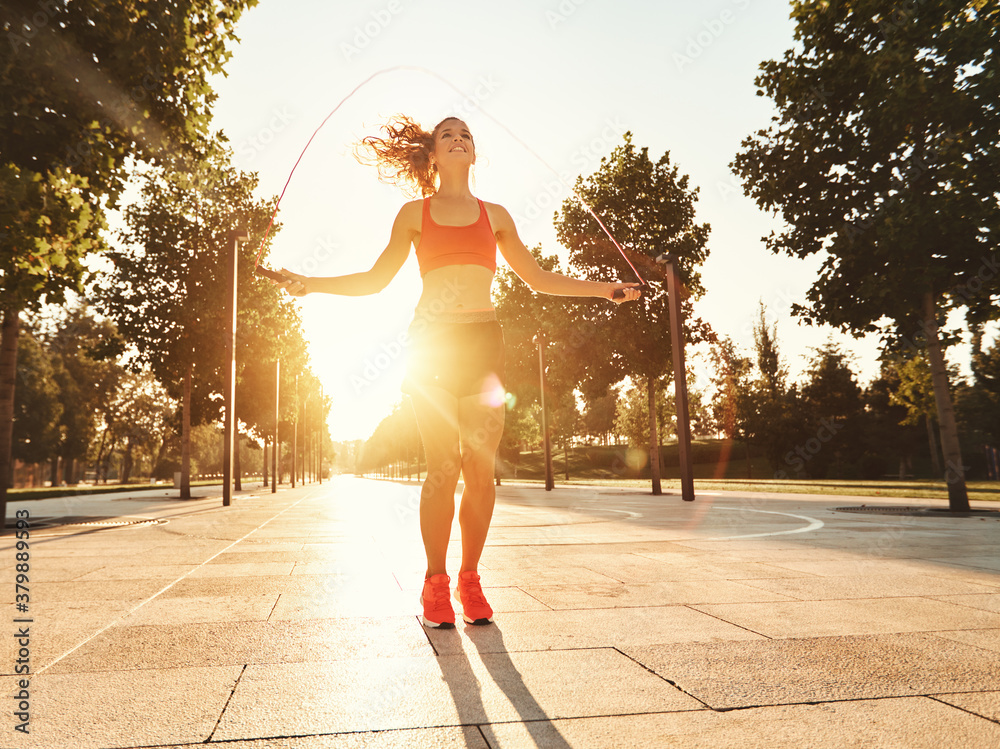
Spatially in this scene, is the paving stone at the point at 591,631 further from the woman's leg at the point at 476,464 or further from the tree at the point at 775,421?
the tree at the point at 775,421

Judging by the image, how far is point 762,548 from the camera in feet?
19.9

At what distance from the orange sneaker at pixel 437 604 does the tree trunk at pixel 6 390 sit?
8511mm

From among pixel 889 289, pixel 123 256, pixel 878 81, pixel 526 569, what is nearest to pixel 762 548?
pixel 526 569

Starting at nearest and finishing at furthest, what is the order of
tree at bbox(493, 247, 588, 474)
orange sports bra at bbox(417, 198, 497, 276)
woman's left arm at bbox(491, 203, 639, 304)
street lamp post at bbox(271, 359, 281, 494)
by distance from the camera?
orange sports bra at bbox(417, 198, 497, 276) → woman's left arm at bbox(491, 203, 639, 304) → tree at bbox(493, 247, 588, 474) → street lamp post at bbox(271, 359, 281, 494)

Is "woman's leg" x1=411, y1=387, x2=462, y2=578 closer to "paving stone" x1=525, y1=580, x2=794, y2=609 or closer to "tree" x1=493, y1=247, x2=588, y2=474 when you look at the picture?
"paving stone" x1=525, y1=580, x2=794, y2=609

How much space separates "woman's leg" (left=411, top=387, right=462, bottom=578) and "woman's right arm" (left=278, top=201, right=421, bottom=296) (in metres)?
0.67

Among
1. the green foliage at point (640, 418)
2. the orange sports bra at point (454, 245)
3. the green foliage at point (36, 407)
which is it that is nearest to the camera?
the orange sports bra at point (454, 245)

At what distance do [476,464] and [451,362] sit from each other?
522 mm

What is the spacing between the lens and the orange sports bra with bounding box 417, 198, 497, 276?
3514 mm

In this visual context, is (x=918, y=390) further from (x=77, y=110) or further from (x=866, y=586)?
(x=77, y=110)

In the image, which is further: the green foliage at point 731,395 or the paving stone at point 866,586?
the green foliage at point 731,395

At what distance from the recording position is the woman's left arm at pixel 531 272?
12.1 ft

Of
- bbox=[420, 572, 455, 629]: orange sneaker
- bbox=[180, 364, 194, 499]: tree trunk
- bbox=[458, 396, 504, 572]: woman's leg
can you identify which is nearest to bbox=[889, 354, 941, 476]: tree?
bbox=[180, 364, 194, 499]: tree trunk

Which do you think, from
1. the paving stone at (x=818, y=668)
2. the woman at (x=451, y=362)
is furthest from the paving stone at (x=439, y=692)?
the woman at (x=451, y=362)
